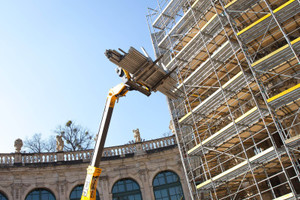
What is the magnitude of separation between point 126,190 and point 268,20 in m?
16.1

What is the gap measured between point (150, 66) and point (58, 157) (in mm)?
14325

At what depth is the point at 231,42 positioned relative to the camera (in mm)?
17812

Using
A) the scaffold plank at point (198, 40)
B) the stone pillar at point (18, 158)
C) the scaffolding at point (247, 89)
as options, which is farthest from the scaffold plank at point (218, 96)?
the stone pillar at point (18, 158)

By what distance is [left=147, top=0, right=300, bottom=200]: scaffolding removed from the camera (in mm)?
15255

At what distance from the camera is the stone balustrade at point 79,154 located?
23594 mm

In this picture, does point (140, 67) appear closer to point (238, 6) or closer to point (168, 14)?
point (238, 6)

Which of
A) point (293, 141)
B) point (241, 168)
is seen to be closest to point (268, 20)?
point (293, 141)

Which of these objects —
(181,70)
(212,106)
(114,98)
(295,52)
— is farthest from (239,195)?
(114,98)

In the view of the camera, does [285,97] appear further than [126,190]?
No

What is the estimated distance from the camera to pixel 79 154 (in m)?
25.3

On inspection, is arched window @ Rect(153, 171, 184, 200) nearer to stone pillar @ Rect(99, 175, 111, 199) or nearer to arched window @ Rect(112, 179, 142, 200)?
arched window @ Rect(112, 179, 142, 200)

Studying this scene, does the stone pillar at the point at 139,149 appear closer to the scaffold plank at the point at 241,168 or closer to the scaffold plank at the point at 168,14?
the scaffold plank at the point at 241,168

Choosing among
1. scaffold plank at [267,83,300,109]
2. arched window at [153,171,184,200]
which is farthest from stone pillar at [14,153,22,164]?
scaffold plank at [267,83,300,109]

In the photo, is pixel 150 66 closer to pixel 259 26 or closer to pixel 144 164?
pixel 259 26
